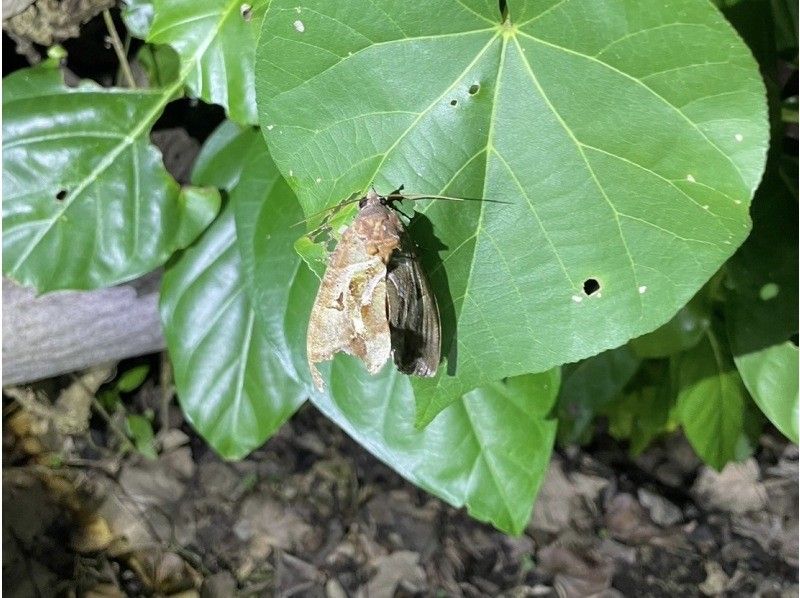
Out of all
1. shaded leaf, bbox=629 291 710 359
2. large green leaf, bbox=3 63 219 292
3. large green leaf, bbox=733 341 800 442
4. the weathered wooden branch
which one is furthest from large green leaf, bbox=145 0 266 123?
large green leaf, bbox=733 341 800 442

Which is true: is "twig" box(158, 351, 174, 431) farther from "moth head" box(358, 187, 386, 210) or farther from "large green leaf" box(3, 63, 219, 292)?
"moth head" box(358, 187, 386, 210)

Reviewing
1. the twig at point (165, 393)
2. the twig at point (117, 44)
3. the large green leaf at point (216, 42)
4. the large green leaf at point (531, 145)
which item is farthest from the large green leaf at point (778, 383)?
the twig at point (165, 393)

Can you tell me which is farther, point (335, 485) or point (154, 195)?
point (335, 485)

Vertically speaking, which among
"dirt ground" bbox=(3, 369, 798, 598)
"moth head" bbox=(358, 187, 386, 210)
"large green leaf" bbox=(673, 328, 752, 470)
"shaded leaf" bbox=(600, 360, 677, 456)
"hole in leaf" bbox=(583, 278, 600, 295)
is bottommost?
"dirt ground" bbox=(3, 369, 798, 598)

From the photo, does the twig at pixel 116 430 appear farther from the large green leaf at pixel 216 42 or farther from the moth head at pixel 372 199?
the moth head at pixel 372 199

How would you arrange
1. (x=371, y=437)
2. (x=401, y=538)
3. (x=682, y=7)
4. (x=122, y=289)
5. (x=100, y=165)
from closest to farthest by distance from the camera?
(x=682, y=7) < (x=371, y=437) < (x=100, y=165) < (x=122, y=289) < (x=401, y=538)

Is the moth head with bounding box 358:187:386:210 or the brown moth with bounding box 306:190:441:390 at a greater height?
the moth head with bounding box 358:187:386:210

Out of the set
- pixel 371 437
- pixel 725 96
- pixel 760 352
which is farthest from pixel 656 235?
pixel 760 352

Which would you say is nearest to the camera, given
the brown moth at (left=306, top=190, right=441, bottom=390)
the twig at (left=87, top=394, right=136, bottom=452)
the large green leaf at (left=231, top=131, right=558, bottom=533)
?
the brown moth at (left=306, top=190, right=441, bottom=390)

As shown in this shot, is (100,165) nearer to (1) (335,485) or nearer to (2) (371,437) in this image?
(2) (371,437)
